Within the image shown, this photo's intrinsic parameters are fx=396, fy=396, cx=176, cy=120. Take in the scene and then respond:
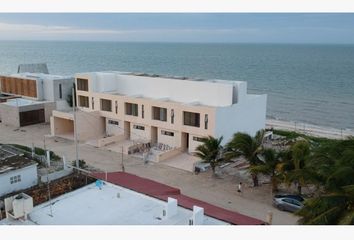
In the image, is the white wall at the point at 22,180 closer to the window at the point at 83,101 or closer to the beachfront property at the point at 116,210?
the beachfront property at the point at 116,210

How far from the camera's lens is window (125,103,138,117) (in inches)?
1216

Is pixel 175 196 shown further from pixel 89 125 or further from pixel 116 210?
pixel 89 125

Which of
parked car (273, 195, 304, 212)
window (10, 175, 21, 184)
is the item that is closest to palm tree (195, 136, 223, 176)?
parked car (273, 195, 304, 212)

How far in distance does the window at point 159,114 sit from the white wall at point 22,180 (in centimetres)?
1221

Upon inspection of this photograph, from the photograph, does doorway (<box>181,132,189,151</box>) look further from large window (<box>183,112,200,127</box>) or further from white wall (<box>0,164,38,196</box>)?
white wall (<box>0,164,38,196</box>)

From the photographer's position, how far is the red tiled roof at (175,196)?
13415 millimetres

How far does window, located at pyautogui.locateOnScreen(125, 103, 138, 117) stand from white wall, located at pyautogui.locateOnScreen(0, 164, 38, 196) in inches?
501

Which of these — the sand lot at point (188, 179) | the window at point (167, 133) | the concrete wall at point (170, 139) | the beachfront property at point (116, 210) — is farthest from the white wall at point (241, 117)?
the beachfront property at point (116, 210)

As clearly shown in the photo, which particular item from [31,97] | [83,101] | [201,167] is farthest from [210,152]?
[31,97]

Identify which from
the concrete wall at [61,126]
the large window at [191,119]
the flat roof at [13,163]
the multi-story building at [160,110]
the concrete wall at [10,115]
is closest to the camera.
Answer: the flat roof at [13,163]

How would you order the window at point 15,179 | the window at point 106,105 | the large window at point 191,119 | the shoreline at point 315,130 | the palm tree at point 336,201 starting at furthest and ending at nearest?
the shoreline at point 315,130
the window at point 106,105
the large window at point 191,119
the window at point 15,179
the palm tree at point 336,201

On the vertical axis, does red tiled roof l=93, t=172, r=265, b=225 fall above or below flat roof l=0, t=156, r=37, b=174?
below

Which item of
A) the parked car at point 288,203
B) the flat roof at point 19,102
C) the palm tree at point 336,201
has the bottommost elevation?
the parked car at point 288,203

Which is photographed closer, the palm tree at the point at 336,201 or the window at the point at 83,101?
the palm tree at the point at 336,201
